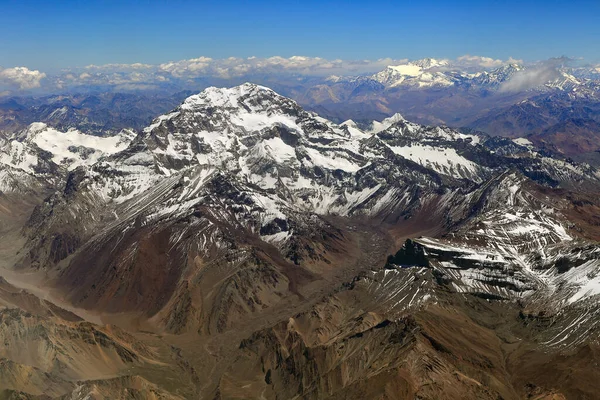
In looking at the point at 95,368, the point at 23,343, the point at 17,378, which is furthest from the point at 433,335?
the point at 23,343

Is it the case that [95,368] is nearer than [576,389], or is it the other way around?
[576,389]

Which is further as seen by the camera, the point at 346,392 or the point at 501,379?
the point at 501,379

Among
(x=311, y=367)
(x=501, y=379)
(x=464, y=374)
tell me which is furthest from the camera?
(x=311, y=367)

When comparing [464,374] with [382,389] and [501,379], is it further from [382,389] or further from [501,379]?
[382,389]

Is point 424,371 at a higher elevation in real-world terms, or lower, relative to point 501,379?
higher

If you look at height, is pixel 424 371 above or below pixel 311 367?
above

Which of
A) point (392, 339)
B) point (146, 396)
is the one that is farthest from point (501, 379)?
point (146, 396)

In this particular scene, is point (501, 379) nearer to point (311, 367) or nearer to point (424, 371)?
point (424, 371)

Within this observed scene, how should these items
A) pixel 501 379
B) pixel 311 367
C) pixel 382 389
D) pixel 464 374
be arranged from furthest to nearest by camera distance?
pixel 311 367 < pixel 501 379 < pixel 464 374 < pixel 382 389
